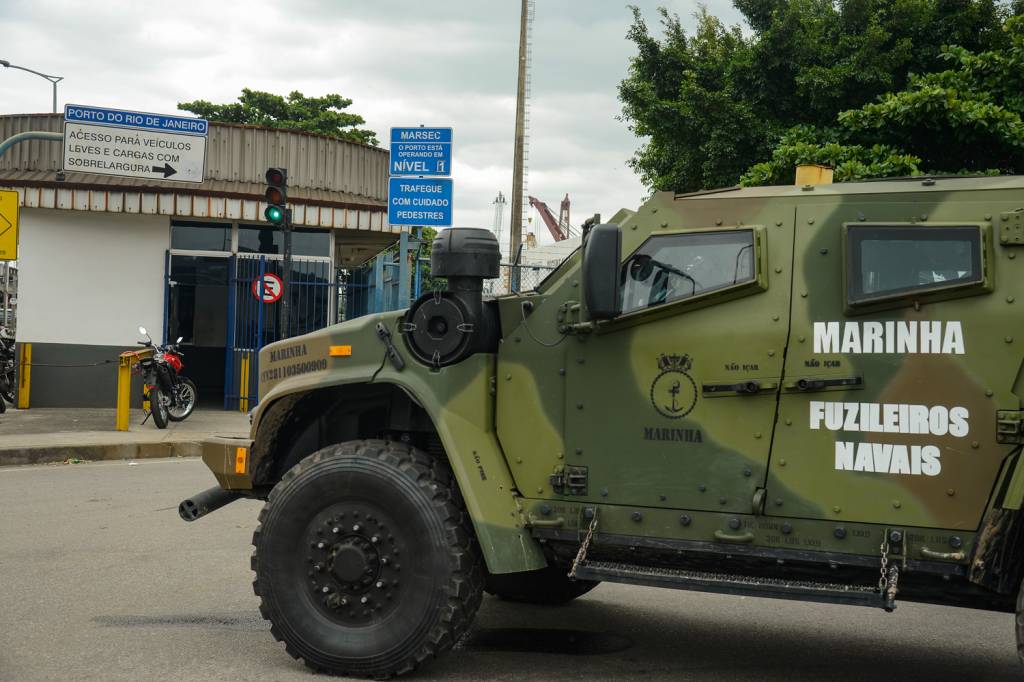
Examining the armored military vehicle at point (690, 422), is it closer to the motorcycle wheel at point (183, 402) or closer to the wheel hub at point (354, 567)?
the wheel hub at point (354, 567)

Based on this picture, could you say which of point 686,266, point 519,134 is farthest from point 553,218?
point 686,266

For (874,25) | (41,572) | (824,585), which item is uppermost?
(874,25)

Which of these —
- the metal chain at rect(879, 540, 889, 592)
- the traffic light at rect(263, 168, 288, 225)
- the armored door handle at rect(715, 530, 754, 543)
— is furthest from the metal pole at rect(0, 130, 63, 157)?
the metal chain at rect(879, 540, 889, 592)

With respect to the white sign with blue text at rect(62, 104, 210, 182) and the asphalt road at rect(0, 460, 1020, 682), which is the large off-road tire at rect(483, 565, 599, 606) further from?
the white sign with blue text at rect(62, 104, 210, 182)

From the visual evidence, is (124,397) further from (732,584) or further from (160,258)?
(732,584)

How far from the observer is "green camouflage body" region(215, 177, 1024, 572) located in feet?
13.4

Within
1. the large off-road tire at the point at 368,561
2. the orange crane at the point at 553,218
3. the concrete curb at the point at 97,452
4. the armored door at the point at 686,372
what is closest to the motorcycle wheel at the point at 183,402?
the concrete curb at the point at 97,452

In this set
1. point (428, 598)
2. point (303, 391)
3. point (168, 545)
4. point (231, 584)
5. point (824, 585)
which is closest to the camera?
A: point (824, 585)

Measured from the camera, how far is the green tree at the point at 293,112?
5362 centimetres

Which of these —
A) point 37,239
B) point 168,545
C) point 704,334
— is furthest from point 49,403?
point 704,334

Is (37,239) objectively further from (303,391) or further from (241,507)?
(303,391)

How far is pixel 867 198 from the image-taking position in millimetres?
4383

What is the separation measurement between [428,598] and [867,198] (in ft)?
7.86

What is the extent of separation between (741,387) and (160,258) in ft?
49.7
